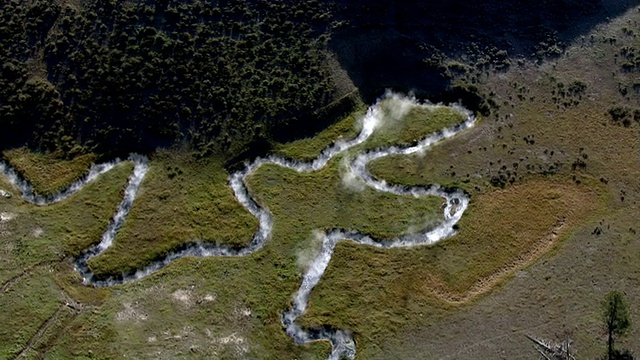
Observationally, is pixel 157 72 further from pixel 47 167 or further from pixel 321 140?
pixel 321 140

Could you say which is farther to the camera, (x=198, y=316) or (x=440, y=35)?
(x=440, y=35)

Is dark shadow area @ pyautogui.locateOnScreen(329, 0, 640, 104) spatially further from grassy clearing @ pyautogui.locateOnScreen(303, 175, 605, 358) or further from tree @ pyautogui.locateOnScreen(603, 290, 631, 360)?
tree @ pyautogui.locateOnScreen(603, 290, 631, 360)

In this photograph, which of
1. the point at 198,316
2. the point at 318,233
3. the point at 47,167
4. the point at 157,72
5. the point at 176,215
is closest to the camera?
the point at 198,316

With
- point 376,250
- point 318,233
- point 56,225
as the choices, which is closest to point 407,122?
point 376,250

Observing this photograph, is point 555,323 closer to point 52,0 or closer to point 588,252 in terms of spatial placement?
point 588,252

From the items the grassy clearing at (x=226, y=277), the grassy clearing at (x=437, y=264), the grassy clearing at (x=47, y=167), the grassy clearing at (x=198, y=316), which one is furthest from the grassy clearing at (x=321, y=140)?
the grassy clearing at (x=47, y=167)

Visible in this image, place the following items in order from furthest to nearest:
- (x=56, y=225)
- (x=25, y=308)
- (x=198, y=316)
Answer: (x=56, y=225), (x=25, y=308), (x=198, y=316)

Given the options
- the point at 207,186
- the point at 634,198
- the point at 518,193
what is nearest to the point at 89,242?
the point at 207,186
